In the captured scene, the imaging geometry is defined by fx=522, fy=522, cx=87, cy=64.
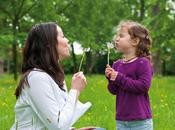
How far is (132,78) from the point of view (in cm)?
482

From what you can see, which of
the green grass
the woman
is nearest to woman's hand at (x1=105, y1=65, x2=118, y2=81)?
the woman

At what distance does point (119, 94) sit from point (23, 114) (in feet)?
4.88

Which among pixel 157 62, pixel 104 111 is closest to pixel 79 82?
pixel 104 111

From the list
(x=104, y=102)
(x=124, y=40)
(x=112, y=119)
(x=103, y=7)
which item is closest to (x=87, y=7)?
(x=103, y=7)

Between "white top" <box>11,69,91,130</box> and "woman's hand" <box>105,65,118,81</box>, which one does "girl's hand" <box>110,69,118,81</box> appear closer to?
"woman's hand" <box>105,65,118,81</box>

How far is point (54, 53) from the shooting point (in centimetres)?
366

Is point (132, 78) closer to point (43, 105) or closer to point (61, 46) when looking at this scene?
point (61, 46)

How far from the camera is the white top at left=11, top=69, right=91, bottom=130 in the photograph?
3.47 metres

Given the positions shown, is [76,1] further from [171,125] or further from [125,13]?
[171,125]

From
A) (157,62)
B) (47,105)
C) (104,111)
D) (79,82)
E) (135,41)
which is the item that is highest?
(135,41)

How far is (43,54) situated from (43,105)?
385 millimetres

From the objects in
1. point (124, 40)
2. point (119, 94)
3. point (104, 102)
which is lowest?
point (104, 102)

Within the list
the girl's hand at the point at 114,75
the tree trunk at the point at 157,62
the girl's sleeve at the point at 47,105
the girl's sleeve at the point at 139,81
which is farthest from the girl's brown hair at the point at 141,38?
the tree trunk at the point at 157,62

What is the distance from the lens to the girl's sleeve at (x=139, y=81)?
4703mm
